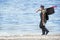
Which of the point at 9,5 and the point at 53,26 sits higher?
the point at 9,5

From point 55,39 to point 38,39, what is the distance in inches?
22.2

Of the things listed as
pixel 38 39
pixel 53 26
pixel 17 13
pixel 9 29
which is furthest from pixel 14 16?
pixel 38 39

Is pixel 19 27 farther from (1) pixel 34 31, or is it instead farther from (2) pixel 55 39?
(2) pixel 55 39

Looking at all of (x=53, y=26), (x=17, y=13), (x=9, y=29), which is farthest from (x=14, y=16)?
(x=53, y=26)

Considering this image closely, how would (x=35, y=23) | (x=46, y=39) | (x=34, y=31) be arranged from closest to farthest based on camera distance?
(x=46, y=39), (x=34, y=31), (x=35, y=23)

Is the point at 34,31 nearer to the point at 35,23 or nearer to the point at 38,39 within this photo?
the point at 35,23

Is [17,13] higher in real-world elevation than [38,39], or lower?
higher

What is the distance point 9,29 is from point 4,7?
131 centimetres

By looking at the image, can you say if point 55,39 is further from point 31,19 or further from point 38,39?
point 31,19

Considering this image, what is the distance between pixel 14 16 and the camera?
1338 centimetres

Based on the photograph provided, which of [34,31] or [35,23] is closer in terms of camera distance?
[34,31]

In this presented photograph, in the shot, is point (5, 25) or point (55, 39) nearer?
point (55, 39)

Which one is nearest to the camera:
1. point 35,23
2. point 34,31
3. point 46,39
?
point 46,39

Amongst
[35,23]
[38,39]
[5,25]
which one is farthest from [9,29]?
[38,39]
